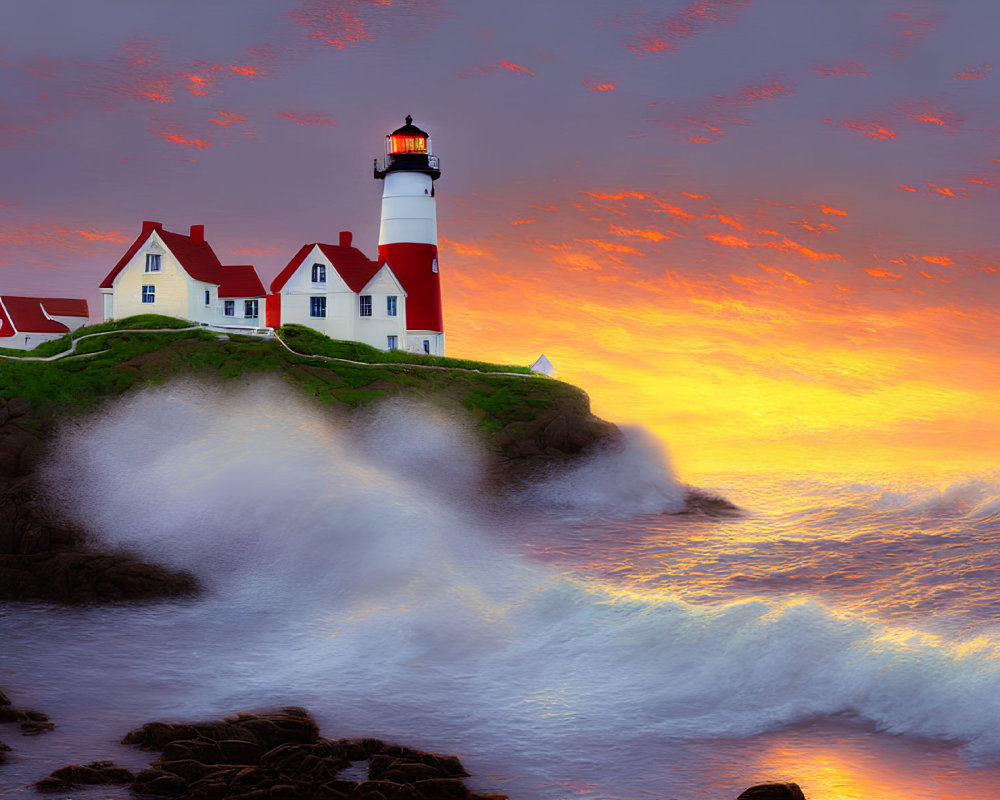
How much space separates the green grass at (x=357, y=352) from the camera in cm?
3616

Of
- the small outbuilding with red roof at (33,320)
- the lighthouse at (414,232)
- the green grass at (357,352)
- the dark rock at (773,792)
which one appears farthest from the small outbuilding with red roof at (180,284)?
the dark rock at (773,792)

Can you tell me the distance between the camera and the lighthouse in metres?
40.6

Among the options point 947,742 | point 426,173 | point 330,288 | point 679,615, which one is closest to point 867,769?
point 947,742

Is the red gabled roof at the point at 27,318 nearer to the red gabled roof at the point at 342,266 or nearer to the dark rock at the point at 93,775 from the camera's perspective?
the red gabled roof at the point at 342,266

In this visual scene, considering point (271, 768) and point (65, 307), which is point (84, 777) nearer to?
point (271, 768)

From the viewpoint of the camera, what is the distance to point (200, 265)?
37.8 metres

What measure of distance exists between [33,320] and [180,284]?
17.6m

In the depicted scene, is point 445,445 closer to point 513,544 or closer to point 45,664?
point 513,544

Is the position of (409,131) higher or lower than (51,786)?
higher

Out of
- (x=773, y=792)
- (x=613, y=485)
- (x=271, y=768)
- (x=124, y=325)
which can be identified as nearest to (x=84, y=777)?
(x=271, y=768)

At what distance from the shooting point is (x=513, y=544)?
1079 inches

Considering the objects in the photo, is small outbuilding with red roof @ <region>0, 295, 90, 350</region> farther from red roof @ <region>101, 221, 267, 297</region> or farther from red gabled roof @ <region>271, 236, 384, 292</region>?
red gabled roof @ <region>271, 236, 384, 292</region>

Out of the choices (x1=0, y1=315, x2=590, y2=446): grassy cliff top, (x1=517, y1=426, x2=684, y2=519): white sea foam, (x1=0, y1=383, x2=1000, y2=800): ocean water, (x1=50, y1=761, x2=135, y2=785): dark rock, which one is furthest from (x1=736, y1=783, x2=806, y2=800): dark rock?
(x1=0, y1=315, x2=590, y2=446): grassy cliff top

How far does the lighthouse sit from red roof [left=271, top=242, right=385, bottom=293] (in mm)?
1386
